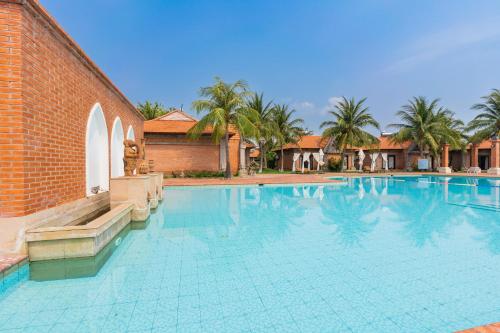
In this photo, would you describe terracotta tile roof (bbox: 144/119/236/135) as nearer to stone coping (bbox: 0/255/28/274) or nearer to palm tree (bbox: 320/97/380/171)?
palm tree (bbox: 320/97/380/171)

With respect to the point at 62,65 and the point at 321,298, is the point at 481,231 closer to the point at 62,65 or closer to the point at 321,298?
the point at 321,298

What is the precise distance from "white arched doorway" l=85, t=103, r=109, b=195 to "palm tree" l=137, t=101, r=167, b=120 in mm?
33562

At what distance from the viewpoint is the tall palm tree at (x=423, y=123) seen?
1118 inches

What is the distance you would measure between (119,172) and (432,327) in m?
11.7

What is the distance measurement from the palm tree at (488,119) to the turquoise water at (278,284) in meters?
28.5

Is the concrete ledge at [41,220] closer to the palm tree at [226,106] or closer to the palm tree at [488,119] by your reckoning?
the palm tree at [226,106]

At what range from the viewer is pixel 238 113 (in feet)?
61.7

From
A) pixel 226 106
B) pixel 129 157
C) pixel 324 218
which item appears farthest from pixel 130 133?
pixel 324 218

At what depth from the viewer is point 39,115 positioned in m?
4.68

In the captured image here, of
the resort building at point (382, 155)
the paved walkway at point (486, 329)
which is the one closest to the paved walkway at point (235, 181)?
the resort building at point (382, 155)

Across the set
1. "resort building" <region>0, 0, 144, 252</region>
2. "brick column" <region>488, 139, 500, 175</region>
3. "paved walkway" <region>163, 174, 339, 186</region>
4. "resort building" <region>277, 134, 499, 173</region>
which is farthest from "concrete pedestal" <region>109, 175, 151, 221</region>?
"brick column" <region>488, 139, 500, 175</region>

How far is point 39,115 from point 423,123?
3395cm

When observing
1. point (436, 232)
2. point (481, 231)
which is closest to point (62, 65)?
point (436, 232)

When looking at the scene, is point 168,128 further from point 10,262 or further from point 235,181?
point 10,262
